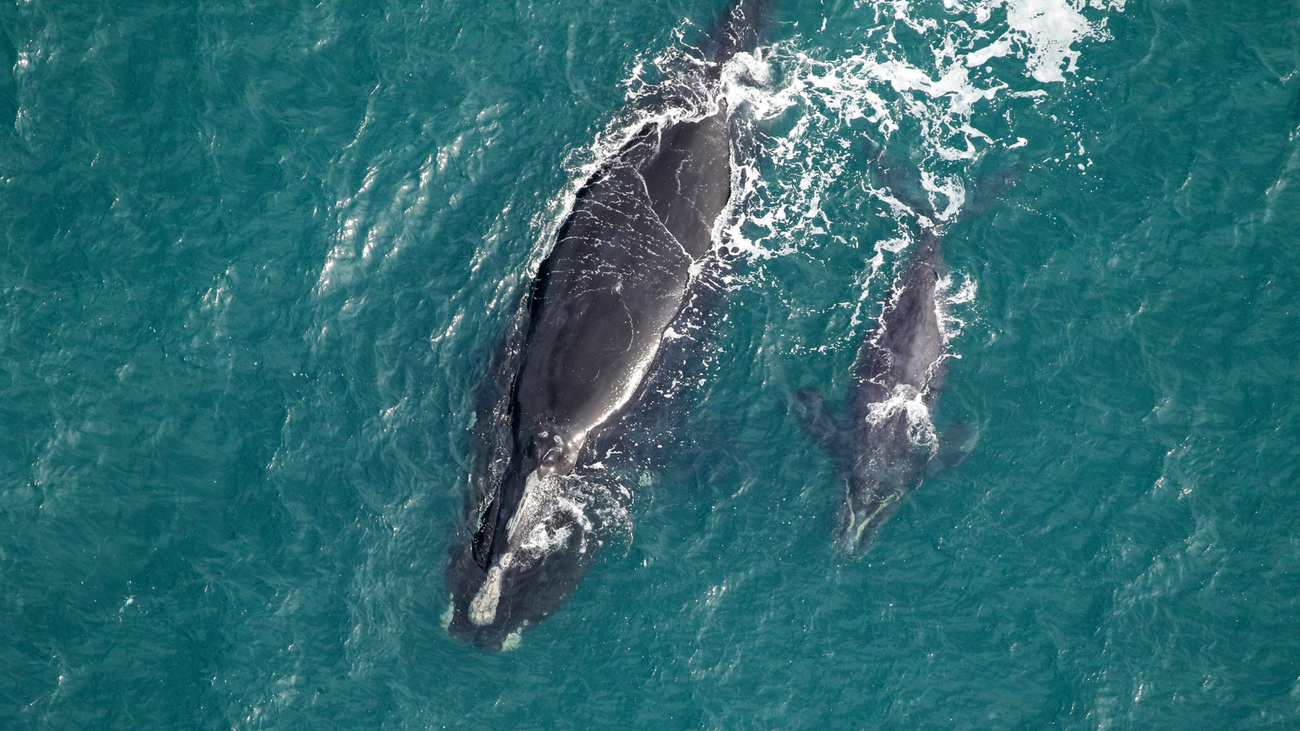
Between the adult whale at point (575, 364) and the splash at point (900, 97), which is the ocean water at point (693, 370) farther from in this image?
the adult whale at point (575, 364)

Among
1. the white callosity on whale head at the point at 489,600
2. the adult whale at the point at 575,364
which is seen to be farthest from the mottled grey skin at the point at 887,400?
the white callosity on whale head at the point at 489,600

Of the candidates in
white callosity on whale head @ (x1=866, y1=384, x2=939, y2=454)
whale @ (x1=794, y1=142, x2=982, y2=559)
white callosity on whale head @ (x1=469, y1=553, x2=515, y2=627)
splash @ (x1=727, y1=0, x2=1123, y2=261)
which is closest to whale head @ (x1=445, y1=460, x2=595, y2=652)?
white callosity on whale head @ (x1=469, y1=553, x2=515, y2=627)

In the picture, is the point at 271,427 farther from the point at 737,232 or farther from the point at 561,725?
the point at 737,232

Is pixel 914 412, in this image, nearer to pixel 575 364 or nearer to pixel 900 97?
pixel 900 97

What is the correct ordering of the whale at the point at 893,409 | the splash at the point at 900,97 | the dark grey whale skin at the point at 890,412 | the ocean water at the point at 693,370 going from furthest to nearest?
the splash at the point at 900,97 → the whale at the point at 893,409 → the dark grey whale skin at the point at 890,412 → the ocean water at the point at 693,370

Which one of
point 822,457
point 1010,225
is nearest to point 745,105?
point 1010,225
